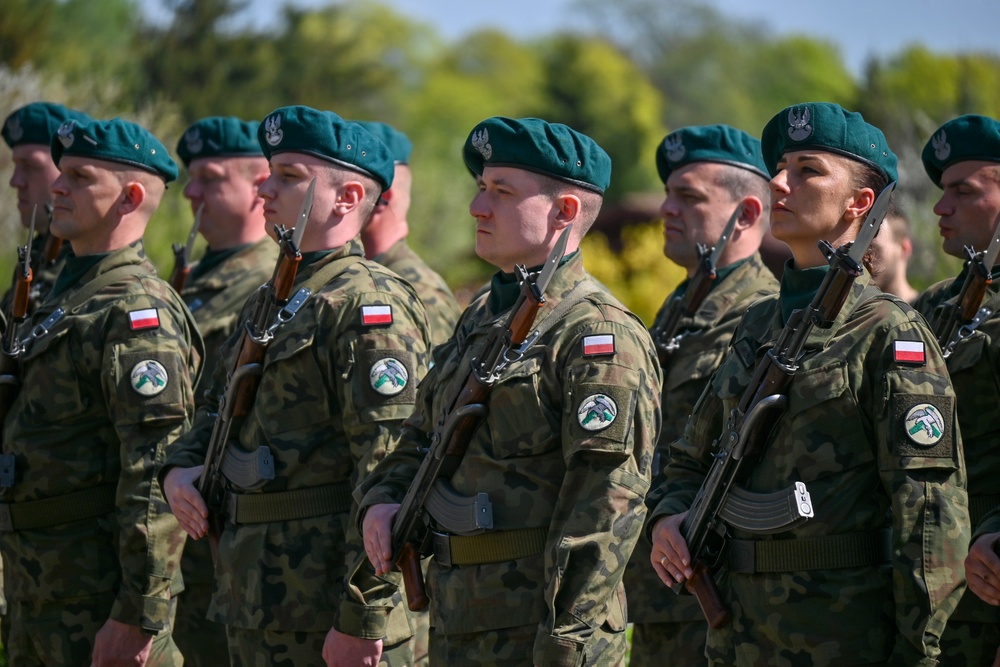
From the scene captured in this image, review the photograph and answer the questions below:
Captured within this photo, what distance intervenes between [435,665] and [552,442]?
30.4 inches

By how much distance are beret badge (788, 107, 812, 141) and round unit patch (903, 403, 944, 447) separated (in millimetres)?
890

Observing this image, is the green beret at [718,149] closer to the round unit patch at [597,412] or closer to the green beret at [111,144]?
the green beret at [111,144]

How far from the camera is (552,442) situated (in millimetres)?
3783

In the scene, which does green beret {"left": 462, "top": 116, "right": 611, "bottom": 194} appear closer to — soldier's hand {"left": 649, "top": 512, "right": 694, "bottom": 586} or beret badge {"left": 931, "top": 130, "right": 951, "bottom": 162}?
soldier's hand {"left": 649, "top": 512, "right": 694, "bottom": 586}

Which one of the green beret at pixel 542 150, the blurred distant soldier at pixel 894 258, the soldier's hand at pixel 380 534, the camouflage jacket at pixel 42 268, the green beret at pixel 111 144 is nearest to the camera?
the soldier's hand at pixel 380 534

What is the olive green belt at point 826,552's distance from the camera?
3.51 m

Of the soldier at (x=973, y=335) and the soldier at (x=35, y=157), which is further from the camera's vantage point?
the soldier at (x=35, y=157)

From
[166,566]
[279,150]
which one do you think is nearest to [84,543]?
[166,566]

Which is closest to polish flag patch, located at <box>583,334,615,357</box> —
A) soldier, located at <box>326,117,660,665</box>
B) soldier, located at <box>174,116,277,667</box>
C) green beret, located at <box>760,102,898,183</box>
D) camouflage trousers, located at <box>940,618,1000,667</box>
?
soldier, located at <box>326,117,660,665</box>

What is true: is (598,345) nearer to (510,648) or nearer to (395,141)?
(510,648)

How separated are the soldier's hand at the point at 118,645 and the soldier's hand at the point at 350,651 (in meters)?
0.95

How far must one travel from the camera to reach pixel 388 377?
4.34 meters

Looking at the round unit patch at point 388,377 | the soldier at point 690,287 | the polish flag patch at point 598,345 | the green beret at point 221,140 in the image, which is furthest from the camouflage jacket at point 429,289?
the polish flag patch at point 598,345

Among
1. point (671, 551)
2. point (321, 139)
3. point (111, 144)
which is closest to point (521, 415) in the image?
point (671, 551)
